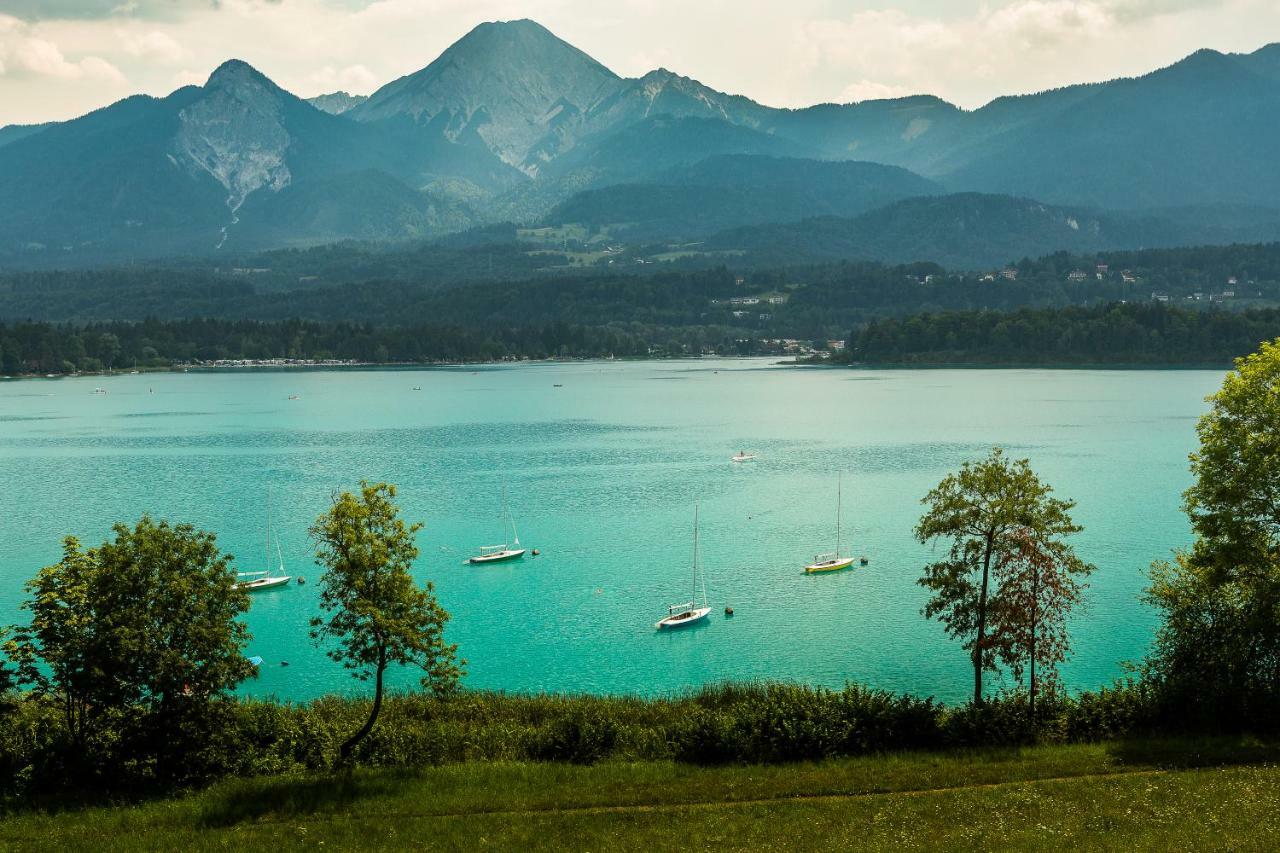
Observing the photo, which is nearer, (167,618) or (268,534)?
(167,618)

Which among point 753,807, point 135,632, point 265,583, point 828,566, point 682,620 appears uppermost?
point 135,632

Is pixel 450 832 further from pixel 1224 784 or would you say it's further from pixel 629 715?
pixel 1224 784

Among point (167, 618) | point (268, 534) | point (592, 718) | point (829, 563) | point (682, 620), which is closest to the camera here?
point (167, 618)

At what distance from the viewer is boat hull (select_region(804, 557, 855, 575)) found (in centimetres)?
6575

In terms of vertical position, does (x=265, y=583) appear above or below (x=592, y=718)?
below

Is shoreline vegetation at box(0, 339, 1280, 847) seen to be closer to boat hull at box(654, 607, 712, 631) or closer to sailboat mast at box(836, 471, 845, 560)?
boat hull at box(654, 607, 712, 631)

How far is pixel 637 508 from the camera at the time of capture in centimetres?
8875

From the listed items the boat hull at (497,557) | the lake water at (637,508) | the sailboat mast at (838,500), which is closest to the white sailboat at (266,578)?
the lake water at (637,508)

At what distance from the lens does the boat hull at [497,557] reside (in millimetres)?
70500

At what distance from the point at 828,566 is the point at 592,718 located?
110ft

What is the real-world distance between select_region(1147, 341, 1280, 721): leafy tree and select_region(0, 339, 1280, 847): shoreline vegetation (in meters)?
0.07

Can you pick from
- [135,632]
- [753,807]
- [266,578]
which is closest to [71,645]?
[135,632]

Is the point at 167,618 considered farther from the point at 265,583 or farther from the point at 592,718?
the point at 265,583

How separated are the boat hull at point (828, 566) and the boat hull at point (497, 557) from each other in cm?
1900
